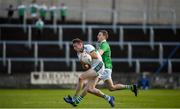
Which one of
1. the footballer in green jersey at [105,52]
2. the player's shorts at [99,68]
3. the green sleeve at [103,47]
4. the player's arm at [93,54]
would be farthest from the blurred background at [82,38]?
the player's arm at [93,54]

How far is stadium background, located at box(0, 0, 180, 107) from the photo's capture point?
38.3 metres

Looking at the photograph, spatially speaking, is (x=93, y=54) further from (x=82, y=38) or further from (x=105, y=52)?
(x=82, y=38)

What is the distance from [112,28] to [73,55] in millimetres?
3476

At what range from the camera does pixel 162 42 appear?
142 feet

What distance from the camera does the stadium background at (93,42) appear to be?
38.3 meters

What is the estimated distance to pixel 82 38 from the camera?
43.1m

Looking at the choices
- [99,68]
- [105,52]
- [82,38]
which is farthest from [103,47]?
[82,38]

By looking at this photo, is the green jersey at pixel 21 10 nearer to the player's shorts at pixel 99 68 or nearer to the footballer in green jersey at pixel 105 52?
the footballer in green jersey at pixel 105 52

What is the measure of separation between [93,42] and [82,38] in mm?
1656

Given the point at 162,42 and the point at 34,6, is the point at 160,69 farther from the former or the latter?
the point at 34,6

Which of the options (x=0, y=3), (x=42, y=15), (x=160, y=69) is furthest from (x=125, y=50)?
(x=0, y=3)

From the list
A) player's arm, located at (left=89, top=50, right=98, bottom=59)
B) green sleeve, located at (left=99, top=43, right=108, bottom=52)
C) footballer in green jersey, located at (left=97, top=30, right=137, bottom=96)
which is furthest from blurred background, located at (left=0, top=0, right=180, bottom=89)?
player's arm, located at (left=89, top=50, right=98, bottom=59)

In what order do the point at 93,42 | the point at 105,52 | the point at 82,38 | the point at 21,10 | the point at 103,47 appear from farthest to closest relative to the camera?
1. the point at 21,10
2. the point at 82,38
3. the point at 93,42
4. the point at 105,52
5. the point at 103,47

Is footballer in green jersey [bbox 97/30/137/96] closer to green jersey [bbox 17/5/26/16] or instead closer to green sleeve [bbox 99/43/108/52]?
green sleeve [bbox 99/43/108/52]
